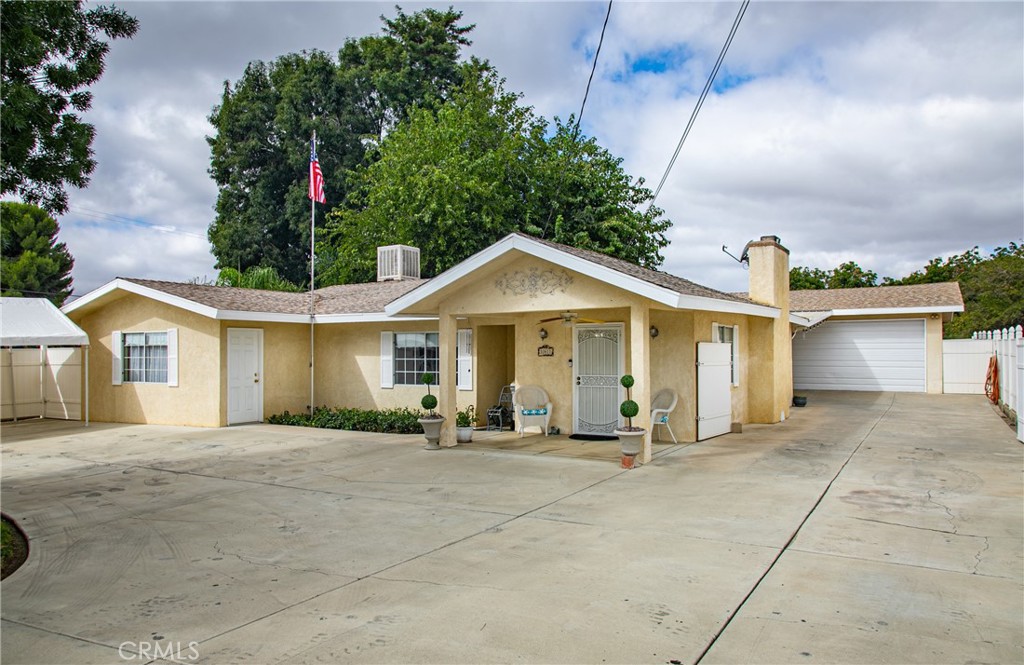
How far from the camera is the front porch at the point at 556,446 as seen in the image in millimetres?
10688

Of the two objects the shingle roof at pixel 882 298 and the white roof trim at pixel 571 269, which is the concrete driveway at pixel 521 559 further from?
the shingle roof at pixel 882 298

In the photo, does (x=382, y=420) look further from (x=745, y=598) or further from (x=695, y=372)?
(x=745, y=598)

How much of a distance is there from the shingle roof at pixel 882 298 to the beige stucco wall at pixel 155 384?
18.1m

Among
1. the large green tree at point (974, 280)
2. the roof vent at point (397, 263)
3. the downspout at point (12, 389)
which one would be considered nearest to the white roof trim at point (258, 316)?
the roof vent at point (397, 263)

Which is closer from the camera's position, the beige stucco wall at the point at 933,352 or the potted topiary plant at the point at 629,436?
the potted topiary plant at the point at 629,436

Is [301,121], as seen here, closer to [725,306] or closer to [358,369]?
[358,369]

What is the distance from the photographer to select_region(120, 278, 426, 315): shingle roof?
47.9ft

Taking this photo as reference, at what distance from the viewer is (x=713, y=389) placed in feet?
41.0

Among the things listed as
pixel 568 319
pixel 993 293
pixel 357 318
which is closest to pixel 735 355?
pixel 568 319

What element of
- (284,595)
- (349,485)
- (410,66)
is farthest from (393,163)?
(284,595)

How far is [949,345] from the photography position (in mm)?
21047

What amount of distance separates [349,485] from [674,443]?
5.92 metres

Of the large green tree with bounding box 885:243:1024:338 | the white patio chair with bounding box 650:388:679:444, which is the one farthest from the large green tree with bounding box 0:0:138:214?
the large green tree with bounding box 885:243:1024:338

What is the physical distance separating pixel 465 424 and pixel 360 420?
2.59 metres
